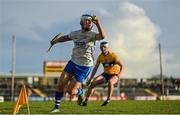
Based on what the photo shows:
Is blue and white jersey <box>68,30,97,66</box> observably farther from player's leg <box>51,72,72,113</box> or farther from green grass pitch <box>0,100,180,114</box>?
green grass pitch <box>0,100,180,114</box>

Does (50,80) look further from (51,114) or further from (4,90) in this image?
(51,114)

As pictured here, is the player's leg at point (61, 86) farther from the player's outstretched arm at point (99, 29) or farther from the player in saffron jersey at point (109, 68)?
the player in saffron jersey at point (109, 68)

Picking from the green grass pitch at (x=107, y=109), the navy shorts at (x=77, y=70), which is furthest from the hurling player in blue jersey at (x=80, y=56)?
the green grass pitch at (x=107, y=109)

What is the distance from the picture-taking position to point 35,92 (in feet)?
200

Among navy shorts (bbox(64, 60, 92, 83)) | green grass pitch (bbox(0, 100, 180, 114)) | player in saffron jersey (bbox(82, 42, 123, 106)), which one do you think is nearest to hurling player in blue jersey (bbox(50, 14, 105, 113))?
navy shorts (bbox(64, 60, 92, 83))

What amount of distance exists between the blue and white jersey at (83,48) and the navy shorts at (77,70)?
93mm

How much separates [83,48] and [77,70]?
52 cm

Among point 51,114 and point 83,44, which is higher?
point 83,44

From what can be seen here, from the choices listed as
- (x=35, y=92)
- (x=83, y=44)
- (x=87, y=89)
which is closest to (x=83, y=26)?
(x=83, y=44)

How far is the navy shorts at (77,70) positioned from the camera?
9.11 metres

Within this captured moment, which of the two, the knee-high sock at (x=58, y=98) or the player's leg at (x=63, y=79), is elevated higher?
the player's leg at (x=63, y=79)

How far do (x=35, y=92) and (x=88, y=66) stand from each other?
5271 cm

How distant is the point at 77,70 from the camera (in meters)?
9.12

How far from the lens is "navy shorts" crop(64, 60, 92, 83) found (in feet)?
29.9
